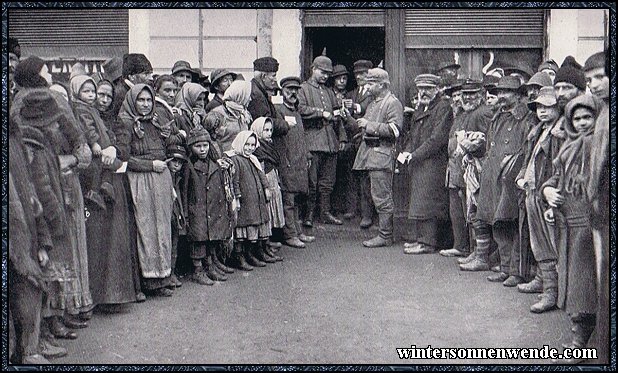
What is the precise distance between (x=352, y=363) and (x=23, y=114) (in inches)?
96.9

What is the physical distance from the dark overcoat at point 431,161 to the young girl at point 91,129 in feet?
12.0

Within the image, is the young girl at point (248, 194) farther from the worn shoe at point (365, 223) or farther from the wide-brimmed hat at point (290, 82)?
the worn shoe at point (365, 223)

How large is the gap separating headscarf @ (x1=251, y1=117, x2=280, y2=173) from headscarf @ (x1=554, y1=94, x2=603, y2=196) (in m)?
3.35

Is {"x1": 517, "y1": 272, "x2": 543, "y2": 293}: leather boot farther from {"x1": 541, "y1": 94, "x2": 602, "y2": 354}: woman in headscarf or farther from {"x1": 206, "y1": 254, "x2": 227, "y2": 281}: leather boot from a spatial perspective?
{"x1": 206, "y1": 254, "x2": 227, "y2": 281}: leather boot

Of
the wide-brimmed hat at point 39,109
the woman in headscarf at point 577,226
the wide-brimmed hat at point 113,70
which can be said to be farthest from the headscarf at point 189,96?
the woman in headscarf at point 577,226

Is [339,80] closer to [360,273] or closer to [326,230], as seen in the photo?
[326,230]

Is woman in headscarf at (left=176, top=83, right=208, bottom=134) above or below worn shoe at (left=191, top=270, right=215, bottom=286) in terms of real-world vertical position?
above

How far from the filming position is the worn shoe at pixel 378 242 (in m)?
8.62

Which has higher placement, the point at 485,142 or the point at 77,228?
the point at 485,142

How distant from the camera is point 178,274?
7223 millimetres

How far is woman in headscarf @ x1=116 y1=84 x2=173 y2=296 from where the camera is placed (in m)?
6.18

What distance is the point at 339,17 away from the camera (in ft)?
31.6

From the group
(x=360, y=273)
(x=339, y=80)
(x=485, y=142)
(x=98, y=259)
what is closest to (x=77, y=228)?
(x=98, y=259)

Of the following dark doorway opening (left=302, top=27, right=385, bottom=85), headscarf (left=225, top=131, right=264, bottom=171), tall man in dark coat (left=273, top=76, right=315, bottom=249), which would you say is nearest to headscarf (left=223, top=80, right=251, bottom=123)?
headscarf (left=225, top=131, right=264, bottom=171)
